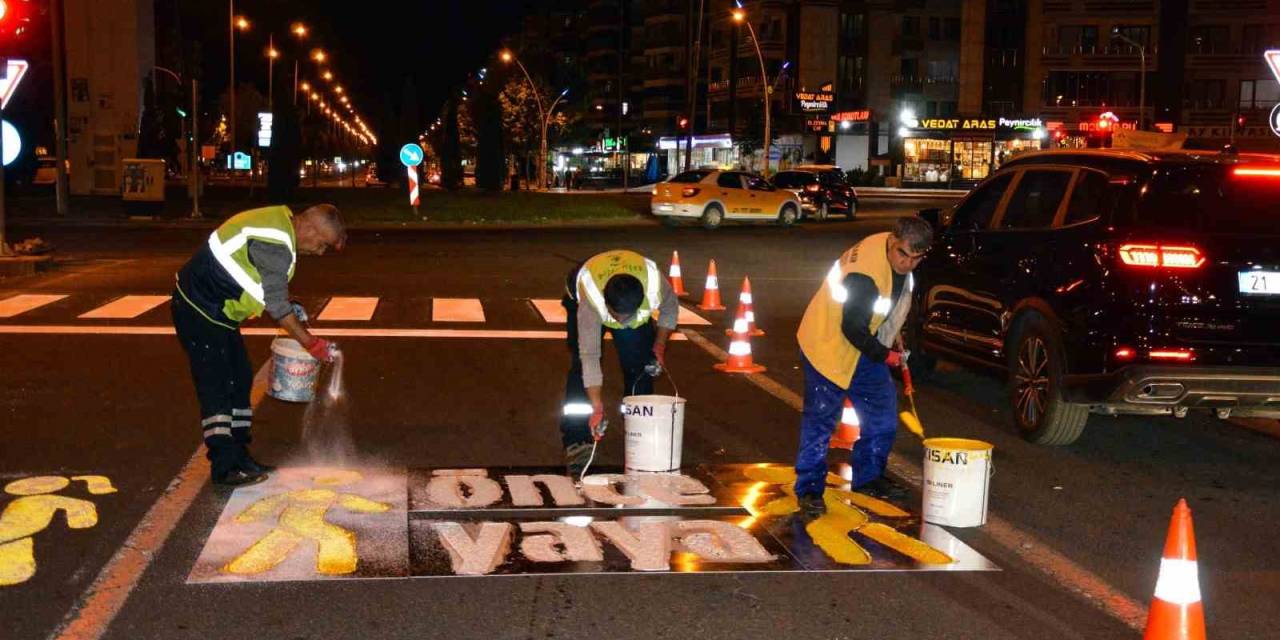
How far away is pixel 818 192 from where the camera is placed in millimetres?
39656

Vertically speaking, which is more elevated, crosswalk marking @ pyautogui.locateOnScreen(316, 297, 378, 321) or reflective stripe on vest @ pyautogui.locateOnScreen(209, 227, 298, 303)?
reflective stripe on vest @ pyautogui.locateOnScreen(209, 227, 298, 303)

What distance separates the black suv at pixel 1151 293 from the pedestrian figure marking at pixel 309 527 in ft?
13.7

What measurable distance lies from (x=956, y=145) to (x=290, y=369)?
76712 millimetres

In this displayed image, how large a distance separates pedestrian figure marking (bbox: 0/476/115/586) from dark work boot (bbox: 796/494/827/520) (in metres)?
3.43

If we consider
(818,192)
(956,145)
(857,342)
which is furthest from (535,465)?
(956,145)

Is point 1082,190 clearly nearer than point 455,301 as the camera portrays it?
Yes

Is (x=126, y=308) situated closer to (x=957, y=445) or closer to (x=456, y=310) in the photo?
(x=456, y=310)

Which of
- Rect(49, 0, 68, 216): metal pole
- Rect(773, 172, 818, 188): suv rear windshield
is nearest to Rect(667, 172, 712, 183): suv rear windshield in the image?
Rect(773, 172, 818, 188): suv rear windshield

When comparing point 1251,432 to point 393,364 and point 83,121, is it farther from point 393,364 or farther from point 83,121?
point 83,121

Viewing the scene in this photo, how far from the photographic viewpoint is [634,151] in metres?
104

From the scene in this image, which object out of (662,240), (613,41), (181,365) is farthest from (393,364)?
(613,41)

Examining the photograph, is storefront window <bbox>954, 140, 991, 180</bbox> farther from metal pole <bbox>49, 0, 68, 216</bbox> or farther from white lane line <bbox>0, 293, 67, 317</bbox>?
white lane line <bbox>0, 293, 67, 317</bbox>

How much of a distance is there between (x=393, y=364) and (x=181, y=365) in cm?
172

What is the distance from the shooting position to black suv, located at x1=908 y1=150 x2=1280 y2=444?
7715mm
